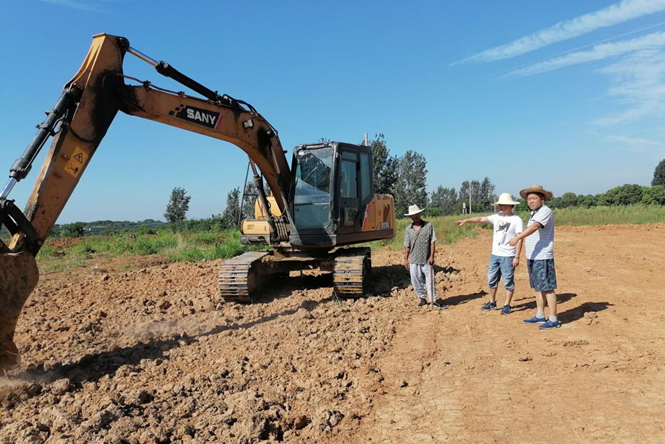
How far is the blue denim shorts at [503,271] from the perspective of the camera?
6.58 meters

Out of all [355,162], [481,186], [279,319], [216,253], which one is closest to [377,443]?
[279,319]

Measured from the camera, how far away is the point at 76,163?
5.06 metres

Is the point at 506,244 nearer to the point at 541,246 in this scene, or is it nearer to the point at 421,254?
the point at 541,246

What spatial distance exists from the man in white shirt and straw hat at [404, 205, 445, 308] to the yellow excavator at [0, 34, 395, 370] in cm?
87

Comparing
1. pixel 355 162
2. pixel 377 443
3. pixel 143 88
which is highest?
pixel 143 88

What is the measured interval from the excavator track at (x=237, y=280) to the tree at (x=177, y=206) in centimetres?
4405

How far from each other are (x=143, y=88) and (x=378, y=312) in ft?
14.9

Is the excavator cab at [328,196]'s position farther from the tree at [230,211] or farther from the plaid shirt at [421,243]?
the tree at [230,211]

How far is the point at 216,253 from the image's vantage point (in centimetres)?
1478

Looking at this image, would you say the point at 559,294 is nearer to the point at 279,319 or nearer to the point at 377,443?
the point at 279,319

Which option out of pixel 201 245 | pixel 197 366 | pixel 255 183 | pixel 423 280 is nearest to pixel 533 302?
pixel 423 280

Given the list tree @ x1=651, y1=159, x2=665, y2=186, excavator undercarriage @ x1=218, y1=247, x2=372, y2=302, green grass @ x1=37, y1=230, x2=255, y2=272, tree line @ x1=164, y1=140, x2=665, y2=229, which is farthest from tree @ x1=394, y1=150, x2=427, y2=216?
tree @ x1=651, y1=159, x2=665, y2=186

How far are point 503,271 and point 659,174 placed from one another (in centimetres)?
8978

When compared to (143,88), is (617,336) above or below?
below
